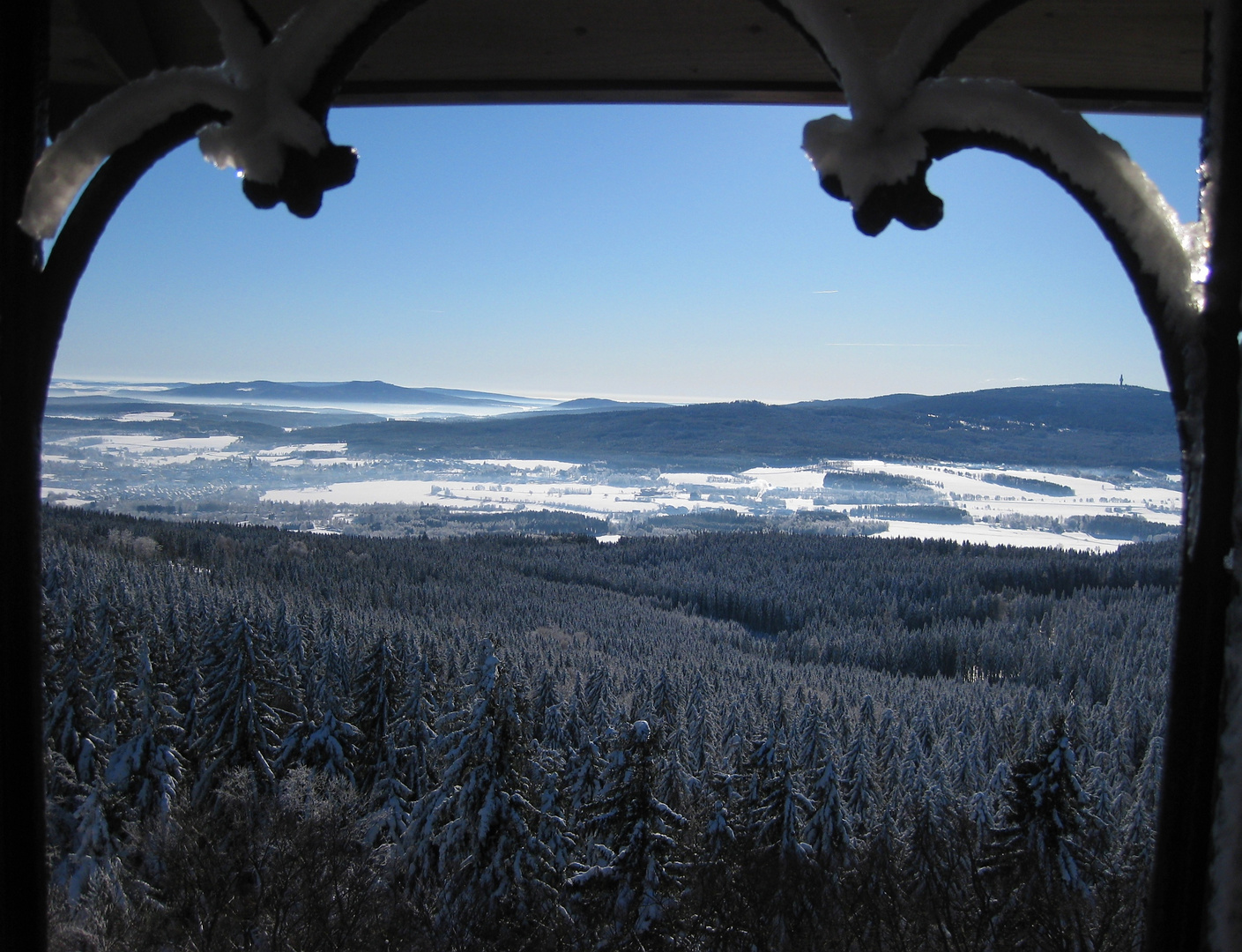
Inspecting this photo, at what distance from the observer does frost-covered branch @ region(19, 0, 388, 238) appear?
1346mm

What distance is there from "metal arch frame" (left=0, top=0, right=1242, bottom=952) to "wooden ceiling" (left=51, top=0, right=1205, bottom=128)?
816mm

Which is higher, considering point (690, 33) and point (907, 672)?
point (690, 33)

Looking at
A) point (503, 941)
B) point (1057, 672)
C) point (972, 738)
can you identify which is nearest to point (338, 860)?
point (503, 941)

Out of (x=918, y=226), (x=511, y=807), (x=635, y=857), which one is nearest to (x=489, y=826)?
(x=511, y=807)

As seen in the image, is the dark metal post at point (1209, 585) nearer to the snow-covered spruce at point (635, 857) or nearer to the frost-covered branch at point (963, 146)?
the frost-covered branch at point (963, 146)

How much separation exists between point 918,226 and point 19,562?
1.83 metres

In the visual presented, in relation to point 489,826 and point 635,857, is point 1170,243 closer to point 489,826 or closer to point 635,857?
point 635,857

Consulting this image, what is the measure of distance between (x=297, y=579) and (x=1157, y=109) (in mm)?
114576

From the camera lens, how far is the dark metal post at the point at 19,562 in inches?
58.7

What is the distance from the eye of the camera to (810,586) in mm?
144375

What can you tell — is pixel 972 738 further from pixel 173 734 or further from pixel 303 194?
pixel 303 194

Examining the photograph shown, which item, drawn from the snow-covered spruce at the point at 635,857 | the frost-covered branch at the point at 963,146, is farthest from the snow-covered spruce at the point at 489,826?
the frost-covered branch at the point at 963,146

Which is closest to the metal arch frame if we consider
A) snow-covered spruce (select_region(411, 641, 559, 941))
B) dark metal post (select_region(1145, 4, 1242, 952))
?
dark metal post (select_region(1145, 4, 1242, 952))

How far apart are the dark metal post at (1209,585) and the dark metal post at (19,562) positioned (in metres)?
2.05
